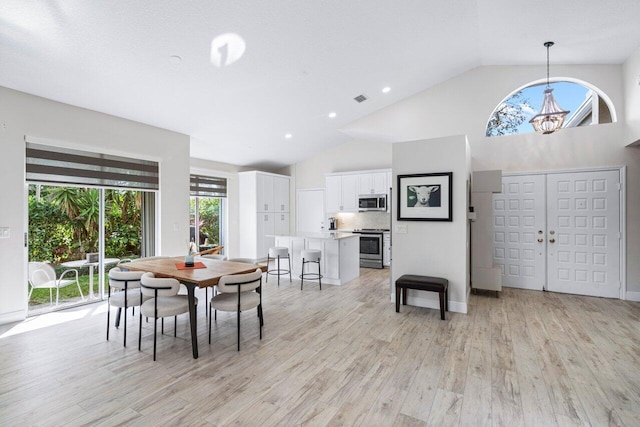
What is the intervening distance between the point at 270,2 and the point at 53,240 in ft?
14.1

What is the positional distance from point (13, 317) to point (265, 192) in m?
5.37

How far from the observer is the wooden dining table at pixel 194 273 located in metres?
2.90

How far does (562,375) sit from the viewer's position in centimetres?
257

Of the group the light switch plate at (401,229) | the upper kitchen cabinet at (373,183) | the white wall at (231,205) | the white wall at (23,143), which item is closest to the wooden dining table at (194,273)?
the white wall at (23,143)

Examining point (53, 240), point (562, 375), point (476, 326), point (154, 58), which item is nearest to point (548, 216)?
point (476, 326)

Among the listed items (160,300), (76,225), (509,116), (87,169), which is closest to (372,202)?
(509,116)

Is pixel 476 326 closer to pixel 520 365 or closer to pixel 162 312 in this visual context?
pixel 520 365

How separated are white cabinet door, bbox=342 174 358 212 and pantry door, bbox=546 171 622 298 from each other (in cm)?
401

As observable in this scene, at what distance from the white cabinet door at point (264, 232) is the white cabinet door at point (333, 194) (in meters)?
1.60

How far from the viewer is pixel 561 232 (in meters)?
5.20

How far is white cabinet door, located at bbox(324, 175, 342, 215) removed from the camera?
320 inches

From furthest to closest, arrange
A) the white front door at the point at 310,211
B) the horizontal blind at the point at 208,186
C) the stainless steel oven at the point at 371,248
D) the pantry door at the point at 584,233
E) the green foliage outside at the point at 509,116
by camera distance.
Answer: the white front door at the point at 310,211 < the stainless steel oven at the point at 371,248 < the horizontal blind at the point at 208,186 < the green foliage outside at the point at 509,116 < the pantry door at the point at 584,233

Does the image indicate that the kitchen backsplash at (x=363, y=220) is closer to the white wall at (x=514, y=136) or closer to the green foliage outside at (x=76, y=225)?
the white wall at (x=514, y=136)

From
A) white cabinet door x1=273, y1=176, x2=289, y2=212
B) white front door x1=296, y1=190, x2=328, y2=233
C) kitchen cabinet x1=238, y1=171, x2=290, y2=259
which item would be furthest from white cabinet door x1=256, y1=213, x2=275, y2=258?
white front door x1=296, y1=190, x2=328, y2=233
